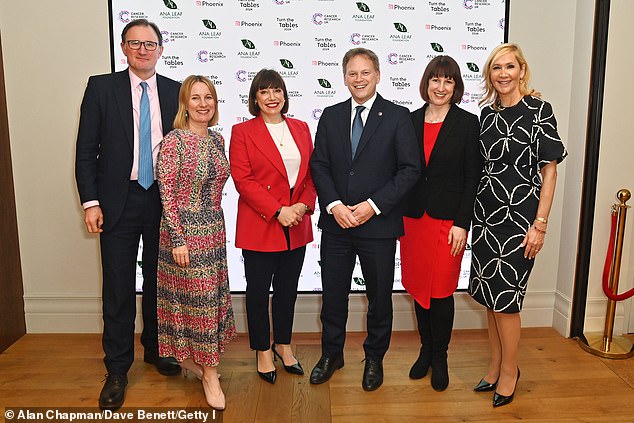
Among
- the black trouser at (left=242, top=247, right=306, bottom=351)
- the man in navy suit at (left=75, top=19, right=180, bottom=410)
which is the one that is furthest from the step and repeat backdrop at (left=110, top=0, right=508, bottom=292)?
the black trouser at (left=242, top=247, right=306, bottom=351)

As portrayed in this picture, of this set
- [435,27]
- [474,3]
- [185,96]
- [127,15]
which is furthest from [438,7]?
[127,15]

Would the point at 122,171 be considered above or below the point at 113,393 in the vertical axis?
above

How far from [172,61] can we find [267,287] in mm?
1540

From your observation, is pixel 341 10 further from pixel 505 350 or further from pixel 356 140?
pixel 505 350

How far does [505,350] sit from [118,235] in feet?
6.28

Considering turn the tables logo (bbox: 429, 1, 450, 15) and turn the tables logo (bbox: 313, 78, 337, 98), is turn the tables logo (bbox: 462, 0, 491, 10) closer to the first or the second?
turn the tables logo (bbox: 429, 1, 450, 15)

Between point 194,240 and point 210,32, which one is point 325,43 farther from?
point 194,240

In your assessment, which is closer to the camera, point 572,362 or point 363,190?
point 363,190

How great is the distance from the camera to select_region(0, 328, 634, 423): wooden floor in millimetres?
2621

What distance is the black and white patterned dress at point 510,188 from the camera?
97.7 inches

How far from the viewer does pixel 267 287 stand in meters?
2.84

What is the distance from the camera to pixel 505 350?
269 centimetres

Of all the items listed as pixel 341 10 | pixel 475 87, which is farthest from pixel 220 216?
pixel 475 87

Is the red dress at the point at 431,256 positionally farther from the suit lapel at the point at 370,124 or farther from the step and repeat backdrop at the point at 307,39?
the step and repeat backdrop at the point at 307,39
